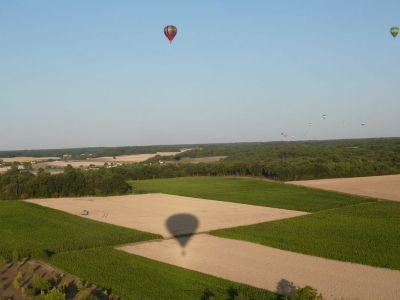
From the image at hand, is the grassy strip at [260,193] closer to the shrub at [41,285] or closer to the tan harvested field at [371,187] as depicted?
the tan harvested field at [371,187]

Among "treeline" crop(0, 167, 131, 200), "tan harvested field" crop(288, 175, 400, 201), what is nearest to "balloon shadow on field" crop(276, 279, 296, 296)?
"tan harvested field" crop(288, 175, 400, 201)

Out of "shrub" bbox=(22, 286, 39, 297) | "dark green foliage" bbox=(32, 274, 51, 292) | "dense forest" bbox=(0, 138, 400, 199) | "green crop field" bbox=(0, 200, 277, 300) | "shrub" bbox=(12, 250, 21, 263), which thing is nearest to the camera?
"shrub" bbox=(22, 286, 39, 297)

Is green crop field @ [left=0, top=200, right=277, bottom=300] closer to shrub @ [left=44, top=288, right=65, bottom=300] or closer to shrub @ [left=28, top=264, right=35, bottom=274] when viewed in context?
shrub @ [left=28, top=264, right=35, bottom=274]

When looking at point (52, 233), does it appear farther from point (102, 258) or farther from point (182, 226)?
point (102, 258)

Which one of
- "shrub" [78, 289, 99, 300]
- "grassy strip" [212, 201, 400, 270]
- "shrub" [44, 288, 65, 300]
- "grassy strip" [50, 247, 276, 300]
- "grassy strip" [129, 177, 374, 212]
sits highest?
"shrub" [44, 288, 65, 300]

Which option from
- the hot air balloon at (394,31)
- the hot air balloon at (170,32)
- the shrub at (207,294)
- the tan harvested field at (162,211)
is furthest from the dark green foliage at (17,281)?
the hot air balloon at (394,31)

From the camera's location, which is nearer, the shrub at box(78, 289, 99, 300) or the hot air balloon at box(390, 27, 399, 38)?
the shrub at box(78, 289, 99, 300)

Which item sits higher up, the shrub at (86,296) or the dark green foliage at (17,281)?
the shrub at (86,296)

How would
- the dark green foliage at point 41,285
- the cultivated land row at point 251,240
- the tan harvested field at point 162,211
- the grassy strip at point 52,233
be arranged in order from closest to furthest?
the dark green foliage at point 41,285 → the cultivated land row at point 251,240 → the grassy strip at point 52,233 → the tan harvested field at point 162,211
